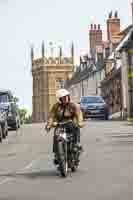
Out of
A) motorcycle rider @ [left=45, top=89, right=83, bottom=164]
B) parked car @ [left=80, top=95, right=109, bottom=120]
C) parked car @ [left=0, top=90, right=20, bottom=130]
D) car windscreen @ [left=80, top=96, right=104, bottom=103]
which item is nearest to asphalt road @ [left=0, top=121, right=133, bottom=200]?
motorcycle rider @ [left=45, top=89, right=83, bottom=164]

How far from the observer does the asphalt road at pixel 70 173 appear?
1154 centimetres

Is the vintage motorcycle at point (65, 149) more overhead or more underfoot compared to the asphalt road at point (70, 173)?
more overhead

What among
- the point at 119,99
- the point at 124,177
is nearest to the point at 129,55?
the point at 119,99

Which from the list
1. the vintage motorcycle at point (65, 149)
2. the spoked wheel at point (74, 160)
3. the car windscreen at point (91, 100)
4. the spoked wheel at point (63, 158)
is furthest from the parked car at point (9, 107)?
the spoked wheel at point (63, 158)

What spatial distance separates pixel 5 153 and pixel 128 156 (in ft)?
17.4

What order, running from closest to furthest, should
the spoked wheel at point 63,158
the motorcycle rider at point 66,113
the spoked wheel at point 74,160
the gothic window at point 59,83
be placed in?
the spoked wheel at point 63,158
the motorcycle rider at point 66,113
the spoked wheel at point 74,160
the gothic window at point 59,83

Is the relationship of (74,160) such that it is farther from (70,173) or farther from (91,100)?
(91,100)

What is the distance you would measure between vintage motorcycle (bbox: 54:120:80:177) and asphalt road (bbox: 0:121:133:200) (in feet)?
0.71

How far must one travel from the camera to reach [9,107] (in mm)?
37594

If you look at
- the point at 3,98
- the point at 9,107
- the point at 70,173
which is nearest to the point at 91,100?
the point at 3,98

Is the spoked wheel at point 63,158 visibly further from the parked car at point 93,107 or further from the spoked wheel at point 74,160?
the parked car at point 93,107

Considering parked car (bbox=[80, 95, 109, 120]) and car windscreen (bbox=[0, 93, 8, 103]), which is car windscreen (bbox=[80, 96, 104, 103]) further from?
car windscreen (bbox=[0, 93, 8, 103])

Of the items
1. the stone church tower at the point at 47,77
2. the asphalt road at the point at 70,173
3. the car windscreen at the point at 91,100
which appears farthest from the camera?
the stone church tower at the point at 47,77

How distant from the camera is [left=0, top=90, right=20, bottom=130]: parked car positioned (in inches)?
1458
